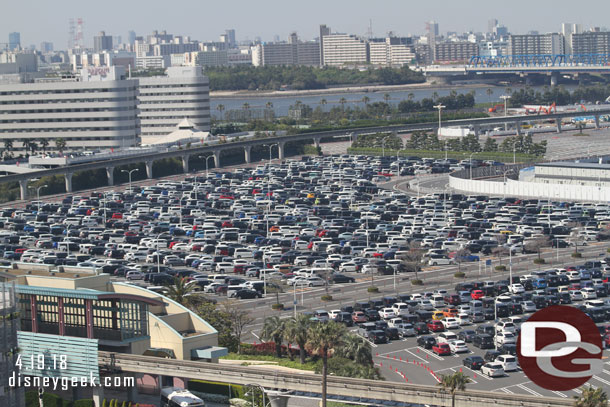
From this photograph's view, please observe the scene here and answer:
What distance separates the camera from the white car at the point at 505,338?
120 ft

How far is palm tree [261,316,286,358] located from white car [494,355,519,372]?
692 centimetres

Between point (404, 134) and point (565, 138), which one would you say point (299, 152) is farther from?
point (565, 138)

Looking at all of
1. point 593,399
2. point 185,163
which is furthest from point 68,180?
point 593,399

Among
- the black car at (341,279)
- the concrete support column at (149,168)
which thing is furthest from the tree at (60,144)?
the black car at (341,279)

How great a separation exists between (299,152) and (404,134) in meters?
18.3

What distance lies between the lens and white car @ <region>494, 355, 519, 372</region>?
33.4m

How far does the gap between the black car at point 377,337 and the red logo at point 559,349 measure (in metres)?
4.79

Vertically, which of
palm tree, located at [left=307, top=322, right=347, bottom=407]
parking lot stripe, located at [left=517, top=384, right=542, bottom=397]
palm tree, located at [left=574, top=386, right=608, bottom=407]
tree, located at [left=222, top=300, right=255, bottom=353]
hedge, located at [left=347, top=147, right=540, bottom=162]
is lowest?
parking lot stripe, located at [left=517, top=384, right=542, bottom=397]

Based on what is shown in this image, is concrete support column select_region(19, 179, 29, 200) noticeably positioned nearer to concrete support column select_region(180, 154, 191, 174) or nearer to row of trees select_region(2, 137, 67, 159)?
concrete support column select_region(180, 154, 191, 174)

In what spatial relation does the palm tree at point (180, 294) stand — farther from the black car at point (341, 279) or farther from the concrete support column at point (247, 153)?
the concrete support column at point (247, 153)

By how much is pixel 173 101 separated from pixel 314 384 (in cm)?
8984

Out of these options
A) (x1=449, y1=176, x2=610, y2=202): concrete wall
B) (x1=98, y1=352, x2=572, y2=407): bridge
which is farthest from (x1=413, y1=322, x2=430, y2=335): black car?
(x1=449, y1=176, x2=610, y2=202): concrete wall

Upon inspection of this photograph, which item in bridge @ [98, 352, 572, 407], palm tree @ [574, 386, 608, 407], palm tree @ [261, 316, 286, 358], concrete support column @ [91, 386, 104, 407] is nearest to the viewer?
palm tree @ [574, 386, 608, 407]

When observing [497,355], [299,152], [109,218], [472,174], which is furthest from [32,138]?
[497,355]
